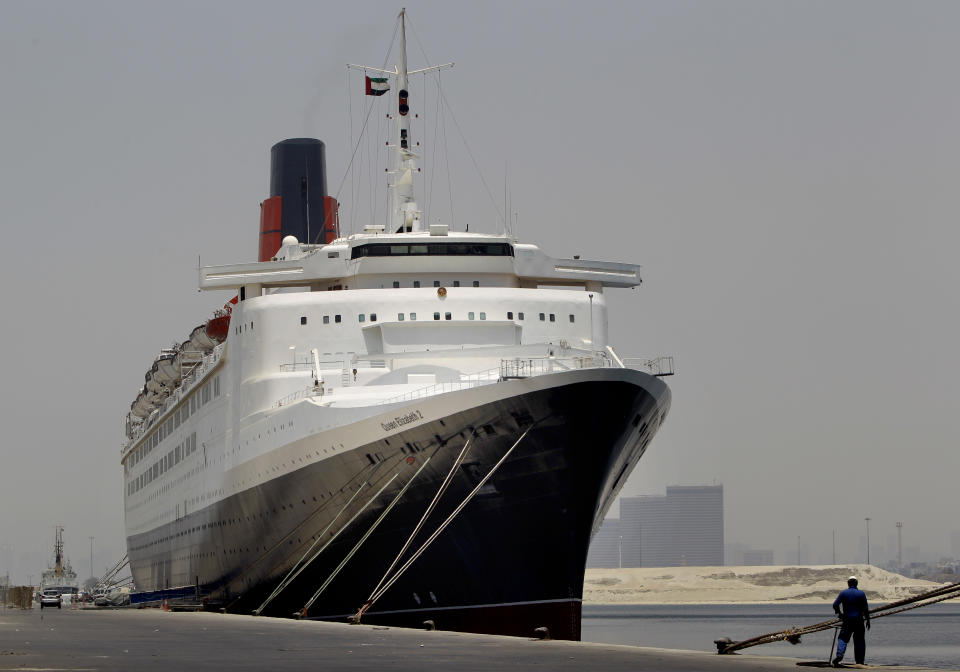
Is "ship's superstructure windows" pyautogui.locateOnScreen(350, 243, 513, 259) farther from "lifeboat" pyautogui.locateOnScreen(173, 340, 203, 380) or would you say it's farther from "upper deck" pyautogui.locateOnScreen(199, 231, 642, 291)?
"lifeboat" pyautogui.locateOnScreen(173, 340, 203, 380)

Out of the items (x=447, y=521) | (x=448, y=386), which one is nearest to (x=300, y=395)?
(x=448, y=386)

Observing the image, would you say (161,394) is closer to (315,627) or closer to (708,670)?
(315,627)

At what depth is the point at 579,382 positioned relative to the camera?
2842 cm

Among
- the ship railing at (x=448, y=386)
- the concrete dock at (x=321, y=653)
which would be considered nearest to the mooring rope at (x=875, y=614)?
the concrete dock at (x=321, y=653)

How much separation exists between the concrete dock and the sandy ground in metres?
158

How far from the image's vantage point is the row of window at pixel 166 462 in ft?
148

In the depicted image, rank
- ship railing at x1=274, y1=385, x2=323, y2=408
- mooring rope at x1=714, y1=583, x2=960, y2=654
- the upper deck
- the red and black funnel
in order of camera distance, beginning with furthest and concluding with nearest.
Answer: the red and black funnel → the upper deck → ship railing at x1=274, y1=385, x2=323, y2=408 → mooring rope at x1=714, y1=583, x2=960, y2=654

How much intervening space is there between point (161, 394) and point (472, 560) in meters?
31.9

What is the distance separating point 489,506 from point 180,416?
21.9m

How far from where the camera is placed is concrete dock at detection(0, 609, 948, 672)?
51.2 feet

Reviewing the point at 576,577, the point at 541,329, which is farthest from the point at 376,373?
the point at 576,577

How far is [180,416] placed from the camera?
48.1 m

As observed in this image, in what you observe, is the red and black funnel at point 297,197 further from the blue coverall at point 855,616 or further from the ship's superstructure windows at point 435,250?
the blue coverall at point 855,616

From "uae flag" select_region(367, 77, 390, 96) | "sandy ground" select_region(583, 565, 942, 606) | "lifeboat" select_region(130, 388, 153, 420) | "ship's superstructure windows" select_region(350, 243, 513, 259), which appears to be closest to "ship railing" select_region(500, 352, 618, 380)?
"ship's superstructure windows" select_region(350, 243, 513, 259)
